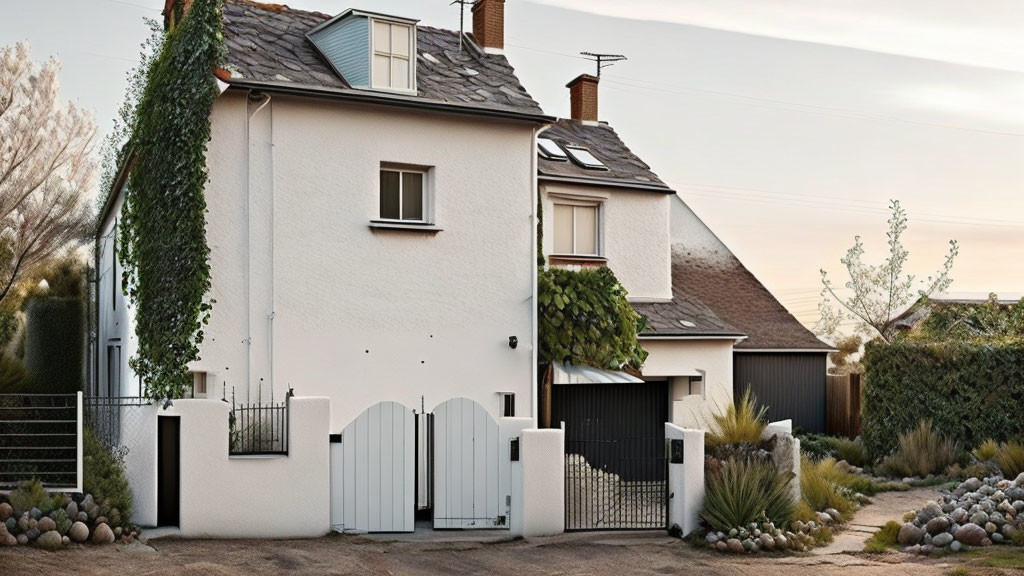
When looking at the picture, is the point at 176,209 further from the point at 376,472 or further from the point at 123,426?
the point at 376,472

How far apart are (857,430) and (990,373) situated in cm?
649

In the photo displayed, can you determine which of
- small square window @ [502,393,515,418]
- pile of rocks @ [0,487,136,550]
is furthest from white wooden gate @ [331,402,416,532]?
small square window @ [502,393,515,418]

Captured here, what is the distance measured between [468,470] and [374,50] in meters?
6.78

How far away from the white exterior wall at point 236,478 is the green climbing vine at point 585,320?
5475mm

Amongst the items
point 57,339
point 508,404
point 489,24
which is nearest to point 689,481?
point 508,404

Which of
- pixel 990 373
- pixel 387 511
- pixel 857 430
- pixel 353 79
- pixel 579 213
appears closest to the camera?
pixel 387 511

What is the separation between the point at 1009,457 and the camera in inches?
688

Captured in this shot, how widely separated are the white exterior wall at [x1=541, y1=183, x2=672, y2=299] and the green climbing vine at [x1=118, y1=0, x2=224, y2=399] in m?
8.05

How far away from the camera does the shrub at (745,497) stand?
45.4 feet

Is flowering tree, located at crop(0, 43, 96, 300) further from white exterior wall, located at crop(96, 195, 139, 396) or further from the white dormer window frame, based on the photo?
the white dormer window frame

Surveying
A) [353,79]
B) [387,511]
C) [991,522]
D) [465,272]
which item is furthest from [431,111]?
[991,522]

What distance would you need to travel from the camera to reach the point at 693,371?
2175 centimetres

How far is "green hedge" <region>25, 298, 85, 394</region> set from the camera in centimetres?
3041

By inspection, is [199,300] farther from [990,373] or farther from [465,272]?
[990,373]
